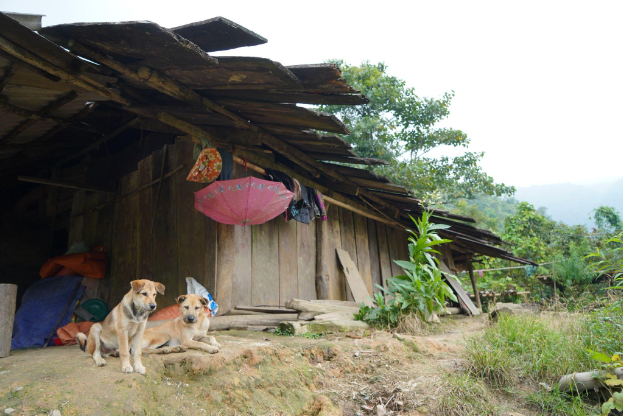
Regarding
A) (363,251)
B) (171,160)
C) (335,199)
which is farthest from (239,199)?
(363,251)

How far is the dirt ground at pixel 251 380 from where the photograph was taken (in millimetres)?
2646

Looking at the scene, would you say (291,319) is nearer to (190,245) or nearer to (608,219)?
(190,245)

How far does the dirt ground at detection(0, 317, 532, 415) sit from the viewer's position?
2646 mm

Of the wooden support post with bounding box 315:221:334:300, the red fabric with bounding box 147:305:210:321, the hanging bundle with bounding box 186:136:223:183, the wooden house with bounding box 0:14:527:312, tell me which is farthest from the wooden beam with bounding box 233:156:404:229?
the red fabric with bounding box 147:305:210:321

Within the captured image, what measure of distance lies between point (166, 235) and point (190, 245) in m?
0.57

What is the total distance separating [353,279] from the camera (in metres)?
7.46

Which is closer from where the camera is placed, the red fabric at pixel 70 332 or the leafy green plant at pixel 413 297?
the red fabric at pixel 70 332

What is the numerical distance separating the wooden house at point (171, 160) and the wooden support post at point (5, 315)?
6.40ft

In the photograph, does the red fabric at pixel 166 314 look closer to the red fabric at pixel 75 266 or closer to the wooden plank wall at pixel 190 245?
the wooden plank wall at pixel 190 245

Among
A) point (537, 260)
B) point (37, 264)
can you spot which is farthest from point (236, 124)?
point (537, 260)

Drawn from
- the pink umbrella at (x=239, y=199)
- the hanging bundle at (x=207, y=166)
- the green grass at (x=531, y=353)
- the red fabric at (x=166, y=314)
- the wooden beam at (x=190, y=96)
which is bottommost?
the green grass at (x=531, y=353)

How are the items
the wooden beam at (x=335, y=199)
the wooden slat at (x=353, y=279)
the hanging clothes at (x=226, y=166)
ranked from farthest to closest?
the wooden slat at (x=353, y=279) → the wooden beam at (x=335, y=199) → the hanging clothes at (x=226, y=166)

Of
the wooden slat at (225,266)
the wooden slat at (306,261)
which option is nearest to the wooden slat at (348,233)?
the wooden slat at (306,261)

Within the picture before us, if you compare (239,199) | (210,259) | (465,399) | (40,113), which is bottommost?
(465,399)
